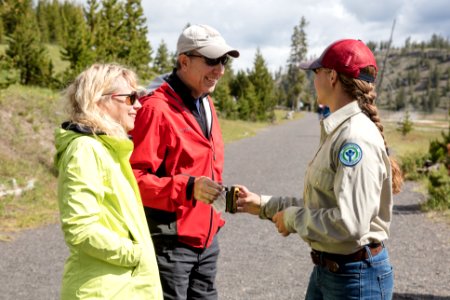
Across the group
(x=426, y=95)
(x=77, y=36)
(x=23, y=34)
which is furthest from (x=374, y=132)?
(x=426, y=95)

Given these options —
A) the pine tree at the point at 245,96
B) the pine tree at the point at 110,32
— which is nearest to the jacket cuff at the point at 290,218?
the pine tree at the point at 110,32

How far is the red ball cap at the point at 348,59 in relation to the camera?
7.45 ft

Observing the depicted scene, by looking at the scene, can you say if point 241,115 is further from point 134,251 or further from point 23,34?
point 134,251

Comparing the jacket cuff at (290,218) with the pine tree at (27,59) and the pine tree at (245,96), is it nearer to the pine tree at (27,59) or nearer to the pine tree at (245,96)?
the pine tree at (27,59)

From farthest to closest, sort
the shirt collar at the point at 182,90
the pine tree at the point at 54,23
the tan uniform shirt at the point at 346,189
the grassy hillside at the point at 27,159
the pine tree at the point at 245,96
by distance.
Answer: the pine tree at the point at 54,23, the pine tree at the point at 245,96, the grassy hillside at the point at 27,159, the shirt collar at the point at 182,90, the tan uniform shirt at the point at 346,189

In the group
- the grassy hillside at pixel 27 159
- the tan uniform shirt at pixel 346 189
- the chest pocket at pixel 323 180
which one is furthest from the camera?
the grassy hillside at pixel 27 159

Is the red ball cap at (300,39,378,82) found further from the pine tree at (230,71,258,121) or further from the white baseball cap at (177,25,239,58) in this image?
the pine tree at (230,71,258,121)

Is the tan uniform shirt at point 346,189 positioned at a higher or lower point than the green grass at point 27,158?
higher

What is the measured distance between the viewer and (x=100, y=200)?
2.21 metres

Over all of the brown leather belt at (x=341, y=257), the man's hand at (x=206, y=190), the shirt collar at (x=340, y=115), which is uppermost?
the shirt collar at (x=340, y=115)

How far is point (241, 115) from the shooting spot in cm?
4362

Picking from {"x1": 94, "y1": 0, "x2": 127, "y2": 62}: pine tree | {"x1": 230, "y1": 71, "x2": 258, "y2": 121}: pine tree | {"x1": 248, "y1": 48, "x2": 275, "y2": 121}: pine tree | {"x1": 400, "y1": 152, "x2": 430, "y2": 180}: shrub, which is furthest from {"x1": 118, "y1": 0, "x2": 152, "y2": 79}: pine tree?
{"x1": 400, "y1": 152, "x2": 430, "y2": 180}: shrub

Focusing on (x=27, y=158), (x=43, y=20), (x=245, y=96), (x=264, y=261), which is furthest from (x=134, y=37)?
(x=43, y=20)

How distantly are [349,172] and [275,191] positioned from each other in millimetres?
9835
